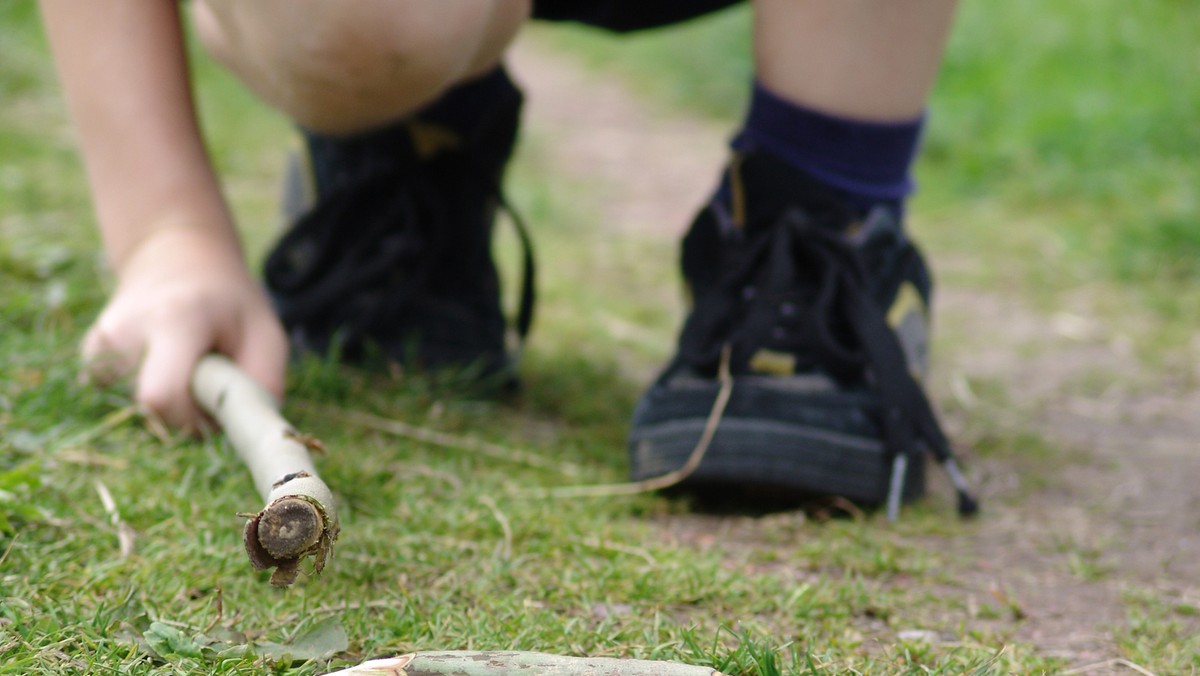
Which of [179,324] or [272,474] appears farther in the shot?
[179,324]

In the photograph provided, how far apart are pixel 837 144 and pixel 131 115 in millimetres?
788

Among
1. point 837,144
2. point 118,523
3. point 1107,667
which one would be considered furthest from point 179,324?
point 1107,667

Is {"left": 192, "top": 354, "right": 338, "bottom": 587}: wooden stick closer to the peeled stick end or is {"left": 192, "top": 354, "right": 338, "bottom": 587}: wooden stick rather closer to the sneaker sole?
the peeled stick end

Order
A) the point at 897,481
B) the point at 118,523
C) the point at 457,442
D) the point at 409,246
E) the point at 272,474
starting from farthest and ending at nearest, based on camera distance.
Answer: the point at 409,246, the point at 457,442, the point at 897,481, the point at 118,523, the point at 272,474

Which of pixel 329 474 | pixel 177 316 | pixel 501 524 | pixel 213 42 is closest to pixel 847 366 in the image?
pixel 501 524

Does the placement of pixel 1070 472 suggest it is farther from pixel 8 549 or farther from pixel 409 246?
pixel 8 549

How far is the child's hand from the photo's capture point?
1158 mm

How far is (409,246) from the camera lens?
157 centimetres

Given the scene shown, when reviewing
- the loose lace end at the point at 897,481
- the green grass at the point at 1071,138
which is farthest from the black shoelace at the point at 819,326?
the green grass at the point at 1071,138

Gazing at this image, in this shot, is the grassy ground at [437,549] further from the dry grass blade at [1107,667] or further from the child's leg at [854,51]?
the child's leg at [854,51]

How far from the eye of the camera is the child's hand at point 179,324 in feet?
3.80

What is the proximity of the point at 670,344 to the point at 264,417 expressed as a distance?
1.00 m

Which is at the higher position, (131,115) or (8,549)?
(131,115)

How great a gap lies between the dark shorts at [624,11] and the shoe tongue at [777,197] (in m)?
0.37
